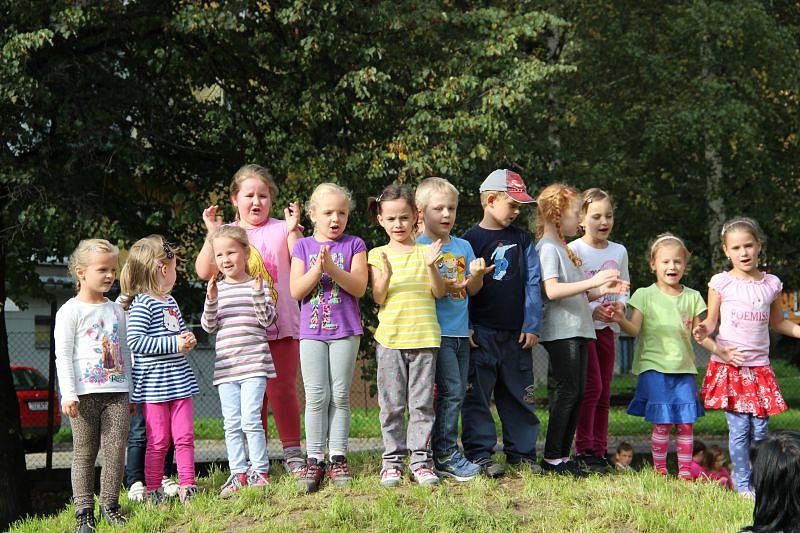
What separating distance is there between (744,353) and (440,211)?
8.91 feet

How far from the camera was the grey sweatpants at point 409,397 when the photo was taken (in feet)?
20.4

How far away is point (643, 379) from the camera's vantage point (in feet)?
24.1

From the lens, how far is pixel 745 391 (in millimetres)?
7301

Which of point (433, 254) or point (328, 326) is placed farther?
point (328, 326)

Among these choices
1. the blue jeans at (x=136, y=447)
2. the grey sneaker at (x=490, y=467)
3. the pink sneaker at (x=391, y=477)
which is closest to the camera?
the pink sneaker at (x=391, y=477)

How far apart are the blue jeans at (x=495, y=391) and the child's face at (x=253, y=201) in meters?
1.74

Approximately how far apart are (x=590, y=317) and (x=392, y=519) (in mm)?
2172

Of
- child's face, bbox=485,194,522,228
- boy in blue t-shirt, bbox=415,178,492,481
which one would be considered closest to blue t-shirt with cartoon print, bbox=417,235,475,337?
boy in blue t-shirt, bbox=415,178,492,481

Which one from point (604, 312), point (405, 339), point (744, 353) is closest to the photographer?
point (405, 339)

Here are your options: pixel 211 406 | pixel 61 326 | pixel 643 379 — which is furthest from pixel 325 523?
pixel 211 406

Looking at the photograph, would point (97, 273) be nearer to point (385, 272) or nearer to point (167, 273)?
point (167, 273)

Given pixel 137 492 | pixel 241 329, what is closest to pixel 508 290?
pixel 241 329

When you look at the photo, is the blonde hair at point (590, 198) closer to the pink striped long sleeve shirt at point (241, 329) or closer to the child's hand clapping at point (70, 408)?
the pink striped long sleeve shirt at point (241, 329)

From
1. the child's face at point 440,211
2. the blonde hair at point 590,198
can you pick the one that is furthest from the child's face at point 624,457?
the child's face at point 440,211
